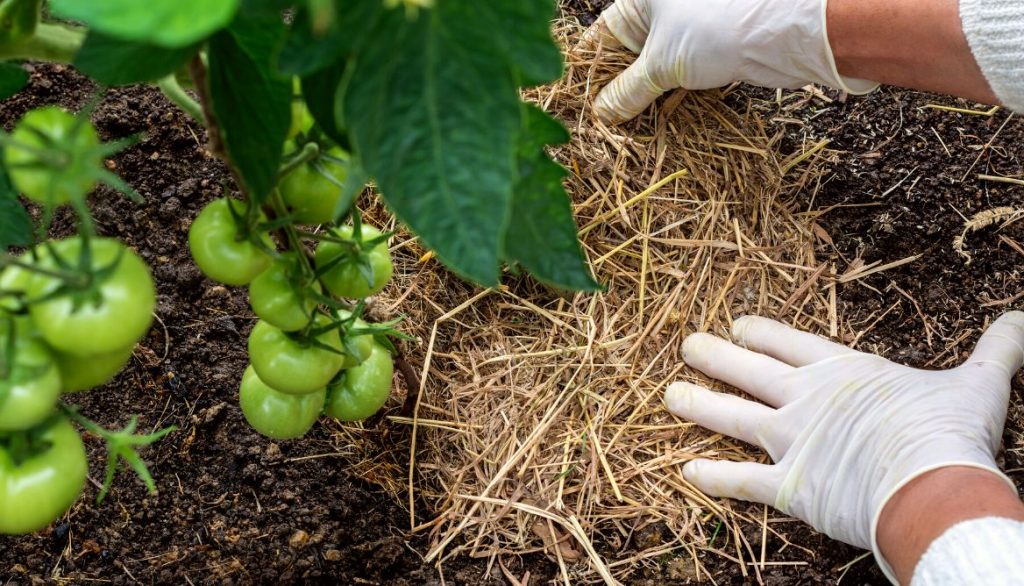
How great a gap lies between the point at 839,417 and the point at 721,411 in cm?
23

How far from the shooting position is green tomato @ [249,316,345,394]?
2.73 ft

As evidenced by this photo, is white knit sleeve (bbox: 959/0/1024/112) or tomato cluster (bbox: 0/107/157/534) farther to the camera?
white knit sleeve (bbox: 959/0/1024/112)

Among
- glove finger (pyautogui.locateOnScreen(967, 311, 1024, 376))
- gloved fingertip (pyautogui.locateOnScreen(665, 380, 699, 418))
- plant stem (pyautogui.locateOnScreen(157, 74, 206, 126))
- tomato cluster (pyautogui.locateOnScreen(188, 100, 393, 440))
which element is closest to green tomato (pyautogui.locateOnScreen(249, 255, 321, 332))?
tomato cluster (pyautogui.locateOnScreen(188, 100, 393, 440))

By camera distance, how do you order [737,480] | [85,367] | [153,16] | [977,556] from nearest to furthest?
[153,16] < [85,367] < [977,556] < [737,480]

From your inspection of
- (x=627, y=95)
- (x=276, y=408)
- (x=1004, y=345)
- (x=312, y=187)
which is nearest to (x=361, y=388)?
(x=276, y=408)

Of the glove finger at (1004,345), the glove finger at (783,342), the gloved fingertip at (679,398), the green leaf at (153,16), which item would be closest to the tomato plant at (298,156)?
the green leaf at (153,16)

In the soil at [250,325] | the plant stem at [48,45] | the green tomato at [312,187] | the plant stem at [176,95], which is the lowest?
the soil at [250,325]

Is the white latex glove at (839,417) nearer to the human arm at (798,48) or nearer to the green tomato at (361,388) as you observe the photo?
the human arm at (798,48)

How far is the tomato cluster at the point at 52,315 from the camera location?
0.52 metres

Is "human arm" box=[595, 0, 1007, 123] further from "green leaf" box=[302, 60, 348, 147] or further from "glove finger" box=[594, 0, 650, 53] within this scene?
"green leaf" box=[302, 60, 348, 147]

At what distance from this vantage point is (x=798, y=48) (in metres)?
1.56

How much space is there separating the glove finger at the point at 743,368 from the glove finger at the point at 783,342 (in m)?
0.03

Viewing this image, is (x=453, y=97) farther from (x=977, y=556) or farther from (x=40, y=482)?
(x=977, y=556)

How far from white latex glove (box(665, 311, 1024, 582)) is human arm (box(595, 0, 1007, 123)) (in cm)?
51
